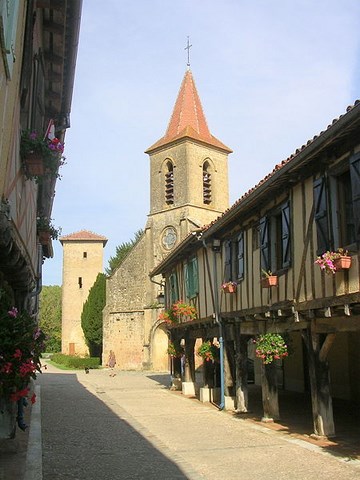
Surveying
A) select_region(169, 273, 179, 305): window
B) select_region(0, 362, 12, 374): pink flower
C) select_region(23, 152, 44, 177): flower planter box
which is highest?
select_region(23, 152, 44, 177): flower planter box

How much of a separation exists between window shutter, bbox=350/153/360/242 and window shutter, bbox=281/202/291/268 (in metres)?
2.21

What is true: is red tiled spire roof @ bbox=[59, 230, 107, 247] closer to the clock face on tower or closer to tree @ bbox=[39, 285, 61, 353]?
tree @ bbox=[39, 285, 61, 353]

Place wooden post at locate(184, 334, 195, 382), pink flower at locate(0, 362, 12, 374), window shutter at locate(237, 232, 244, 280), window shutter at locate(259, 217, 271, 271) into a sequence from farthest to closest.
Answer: wooden post at locate(184, 334, 195, 382), window shutter at locate(237, 232, 244, 280), window shutter at locate(259, 217, 271, 271), pink flower at locate(0, 362, 12, 374)

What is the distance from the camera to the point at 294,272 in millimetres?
9133

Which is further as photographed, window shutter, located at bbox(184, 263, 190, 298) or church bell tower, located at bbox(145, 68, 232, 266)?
church bell tower, located at bbox(145, 68, 232, 266)

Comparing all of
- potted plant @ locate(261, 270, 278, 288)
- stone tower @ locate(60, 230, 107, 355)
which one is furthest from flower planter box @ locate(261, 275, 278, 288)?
stone tower @ locate(60, 230, 107, 355)

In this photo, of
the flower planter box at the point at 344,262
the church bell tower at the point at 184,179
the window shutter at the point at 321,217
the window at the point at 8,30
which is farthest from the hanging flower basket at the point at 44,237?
the church bell tower at the point at 184,179

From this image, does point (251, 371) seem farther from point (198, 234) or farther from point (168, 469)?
point (168, 469)

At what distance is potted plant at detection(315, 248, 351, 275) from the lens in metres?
7.22

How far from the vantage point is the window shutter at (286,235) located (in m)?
9.34

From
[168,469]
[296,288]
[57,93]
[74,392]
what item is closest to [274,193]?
[296,288]

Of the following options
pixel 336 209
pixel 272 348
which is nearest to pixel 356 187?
pixel 336 209

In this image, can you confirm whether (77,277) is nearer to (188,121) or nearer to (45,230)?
(188,121)

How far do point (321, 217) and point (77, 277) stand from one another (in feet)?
135
